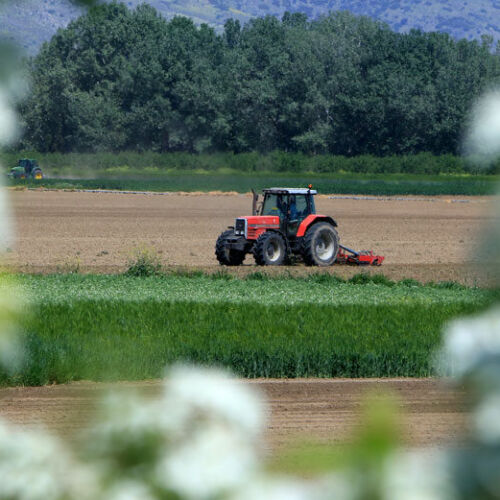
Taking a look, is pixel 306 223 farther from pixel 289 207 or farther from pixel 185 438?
pixel 185 438

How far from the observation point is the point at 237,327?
1223 centimetres

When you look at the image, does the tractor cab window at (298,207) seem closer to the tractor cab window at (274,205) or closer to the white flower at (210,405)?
the tractor cab window at (274,205)

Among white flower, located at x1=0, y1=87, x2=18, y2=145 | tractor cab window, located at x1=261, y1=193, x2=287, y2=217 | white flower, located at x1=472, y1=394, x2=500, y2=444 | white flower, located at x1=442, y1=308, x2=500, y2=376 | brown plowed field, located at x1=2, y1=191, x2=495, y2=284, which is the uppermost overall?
white flower, located at x1=0, y1=87, x2=18, y2=145

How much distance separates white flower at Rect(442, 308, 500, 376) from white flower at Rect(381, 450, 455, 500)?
0.05 meters

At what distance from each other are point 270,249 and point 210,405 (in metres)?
20.5

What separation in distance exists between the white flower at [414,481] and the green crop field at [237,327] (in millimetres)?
6386

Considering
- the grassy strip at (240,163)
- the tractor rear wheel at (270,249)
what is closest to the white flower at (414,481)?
the tractor rear wheel at (270,249)

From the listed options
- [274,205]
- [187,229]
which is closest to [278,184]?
[187,229]

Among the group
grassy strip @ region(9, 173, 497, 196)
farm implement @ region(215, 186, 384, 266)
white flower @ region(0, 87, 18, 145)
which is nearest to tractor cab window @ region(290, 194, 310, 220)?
farm implement @ region(215, 186, 384, 266)

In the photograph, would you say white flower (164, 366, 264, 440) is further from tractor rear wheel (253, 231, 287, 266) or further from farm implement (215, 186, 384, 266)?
farm implement (215, 186, 384, 266)

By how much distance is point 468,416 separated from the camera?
1.51ft

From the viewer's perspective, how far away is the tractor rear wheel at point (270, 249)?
67.3ft

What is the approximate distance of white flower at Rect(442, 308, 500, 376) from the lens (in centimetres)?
46

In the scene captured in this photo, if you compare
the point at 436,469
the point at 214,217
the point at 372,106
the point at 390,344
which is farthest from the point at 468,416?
the point at 372,106
